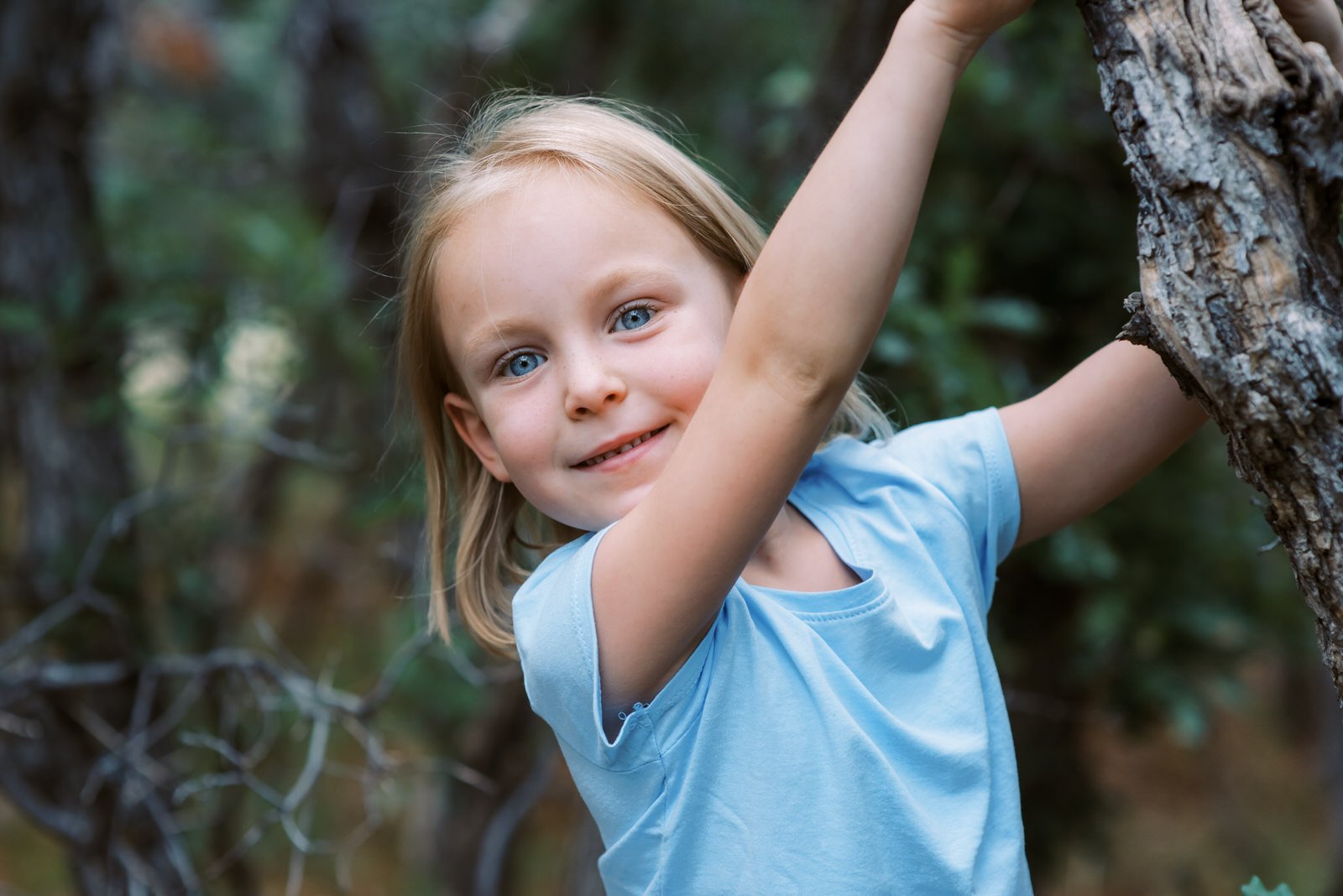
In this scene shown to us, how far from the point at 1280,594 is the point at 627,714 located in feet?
8.46

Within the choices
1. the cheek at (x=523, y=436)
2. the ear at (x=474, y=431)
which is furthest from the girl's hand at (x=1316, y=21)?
the ear at (x=474, y=431)

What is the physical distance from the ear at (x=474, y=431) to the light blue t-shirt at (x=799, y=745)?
226mm

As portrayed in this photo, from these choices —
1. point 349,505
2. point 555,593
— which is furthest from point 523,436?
point 349,505

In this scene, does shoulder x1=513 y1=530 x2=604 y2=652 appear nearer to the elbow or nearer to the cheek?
the cheek

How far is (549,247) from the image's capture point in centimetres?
125

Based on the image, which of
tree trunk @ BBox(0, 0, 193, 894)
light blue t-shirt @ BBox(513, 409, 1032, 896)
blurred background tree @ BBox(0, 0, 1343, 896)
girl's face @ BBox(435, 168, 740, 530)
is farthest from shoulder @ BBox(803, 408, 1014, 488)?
tree trunk @ BBox(0, 0, 193, 894)

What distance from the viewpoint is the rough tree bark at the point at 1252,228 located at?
931mm

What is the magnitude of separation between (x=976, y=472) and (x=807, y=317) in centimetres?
56

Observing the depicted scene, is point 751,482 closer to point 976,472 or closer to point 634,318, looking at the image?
point 634,318

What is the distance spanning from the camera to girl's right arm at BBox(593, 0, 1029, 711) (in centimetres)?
99

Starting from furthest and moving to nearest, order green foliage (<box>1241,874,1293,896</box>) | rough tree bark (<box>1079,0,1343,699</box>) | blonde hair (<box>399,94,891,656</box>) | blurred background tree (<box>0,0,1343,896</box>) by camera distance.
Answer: blurred background tree (<box>0,0,1343,896</box>)
blonde hair (<box>399,94,891,656</box>)
green foliage (<box>1241,874,1293,896</box>)
rough tree bark (<box>1079,0,1343,699</box>)

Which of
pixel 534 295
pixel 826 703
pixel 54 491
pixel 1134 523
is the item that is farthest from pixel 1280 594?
pixel 54 491

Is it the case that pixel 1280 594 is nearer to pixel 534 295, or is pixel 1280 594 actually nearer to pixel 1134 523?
pixel 1134 523

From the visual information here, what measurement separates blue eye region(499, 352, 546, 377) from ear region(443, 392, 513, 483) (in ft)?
0.54
